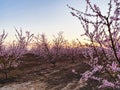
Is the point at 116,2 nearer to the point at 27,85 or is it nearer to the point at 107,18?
the point at 107,18

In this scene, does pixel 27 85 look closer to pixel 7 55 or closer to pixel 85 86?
pixel 85 86

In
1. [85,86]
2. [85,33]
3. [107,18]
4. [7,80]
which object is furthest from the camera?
[7,80]

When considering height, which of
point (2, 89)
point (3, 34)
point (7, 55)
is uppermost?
point (3, 34)

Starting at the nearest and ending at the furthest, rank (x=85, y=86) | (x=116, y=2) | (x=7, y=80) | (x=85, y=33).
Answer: (x=116, y=2)
(x=85, y=33)
(x=85, y=86)
(x=7, y=80)

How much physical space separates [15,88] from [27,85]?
0.82 m

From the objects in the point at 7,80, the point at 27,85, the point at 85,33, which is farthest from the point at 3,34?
the point at 85,33

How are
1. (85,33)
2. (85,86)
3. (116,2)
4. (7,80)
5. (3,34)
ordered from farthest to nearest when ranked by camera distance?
(3,34) → (7,80) → (85,86) → (85,33) → (116,2)

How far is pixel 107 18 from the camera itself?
5316 mm

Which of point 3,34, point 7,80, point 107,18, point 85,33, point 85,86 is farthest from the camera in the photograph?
point 3,34

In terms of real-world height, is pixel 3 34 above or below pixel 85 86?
above

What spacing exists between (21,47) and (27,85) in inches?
201

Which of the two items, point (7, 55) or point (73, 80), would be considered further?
point (7, 55)

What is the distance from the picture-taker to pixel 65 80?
18.0 meters

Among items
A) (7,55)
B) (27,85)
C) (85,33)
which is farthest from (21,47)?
(85,33)
